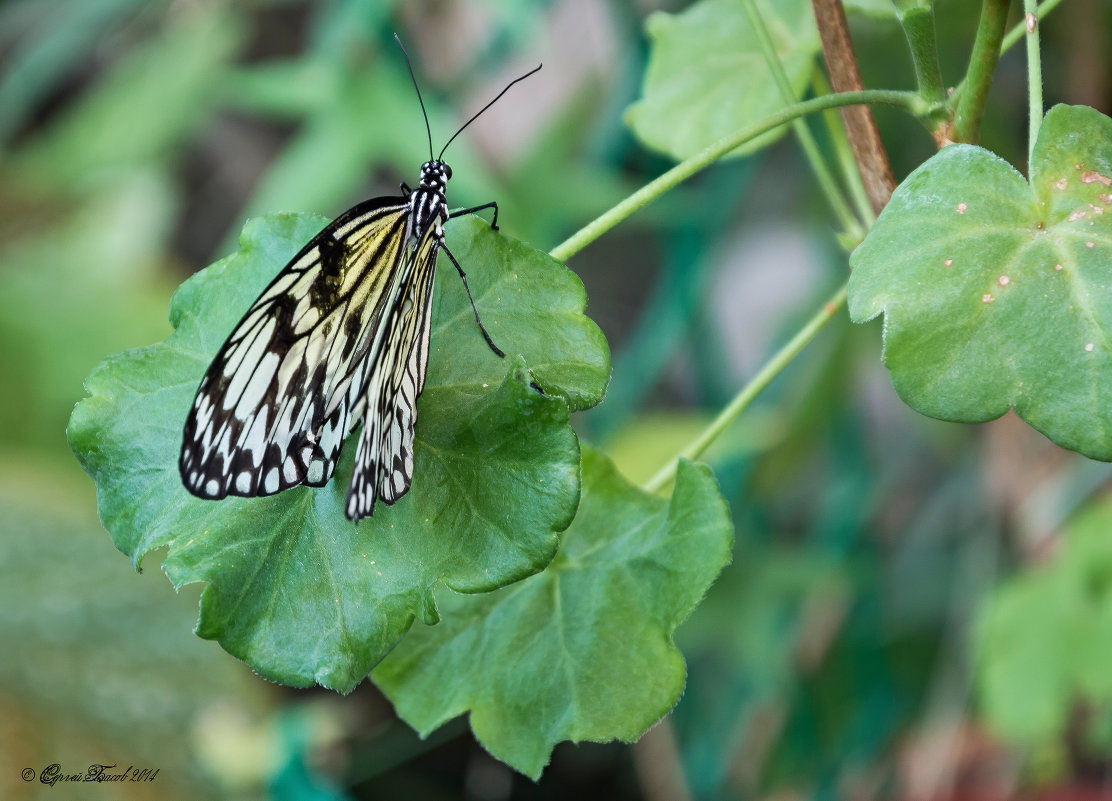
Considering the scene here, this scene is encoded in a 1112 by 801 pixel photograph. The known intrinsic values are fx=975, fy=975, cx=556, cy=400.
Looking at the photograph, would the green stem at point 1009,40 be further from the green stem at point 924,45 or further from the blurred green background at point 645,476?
the blurred green background at point 645,476

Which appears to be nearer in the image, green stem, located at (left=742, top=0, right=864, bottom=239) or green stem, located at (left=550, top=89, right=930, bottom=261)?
green stem, located at (left=550, top=89, right=930, bottom=261)

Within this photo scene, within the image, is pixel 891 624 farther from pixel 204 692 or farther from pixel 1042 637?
pixel 204 692

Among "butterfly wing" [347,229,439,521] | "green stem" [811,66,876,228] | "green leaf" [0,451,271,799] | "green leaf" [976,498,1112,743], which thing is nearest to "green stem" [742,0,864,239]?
"green stem" [811,66,876,228]

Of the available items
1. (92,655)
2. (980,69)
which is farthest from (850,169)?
(92,655)

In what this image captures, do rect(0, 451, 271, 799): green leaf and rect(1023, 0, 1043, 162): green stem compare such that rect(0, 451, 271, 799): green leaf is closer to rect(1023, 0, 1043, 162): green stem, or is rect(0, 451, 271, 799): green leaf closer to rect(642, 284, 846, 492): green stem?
rect(642, 284, 846, 492): green stem

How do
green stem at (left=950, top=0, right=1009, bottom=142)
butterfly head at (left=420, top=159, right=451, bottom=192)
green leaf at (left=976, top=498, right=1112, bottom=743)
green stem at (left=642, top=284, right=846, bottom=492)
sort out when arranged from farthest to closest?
green leaf at (left=976, top=498, right=1112, bottom=743) < butterfly head at (left=420, top=159, right=451, bottom=192) < green stem at (left=642, top=284, right=846, bottom=492) < green stem at (left=950, top=0, right=1009, bottom=142)
